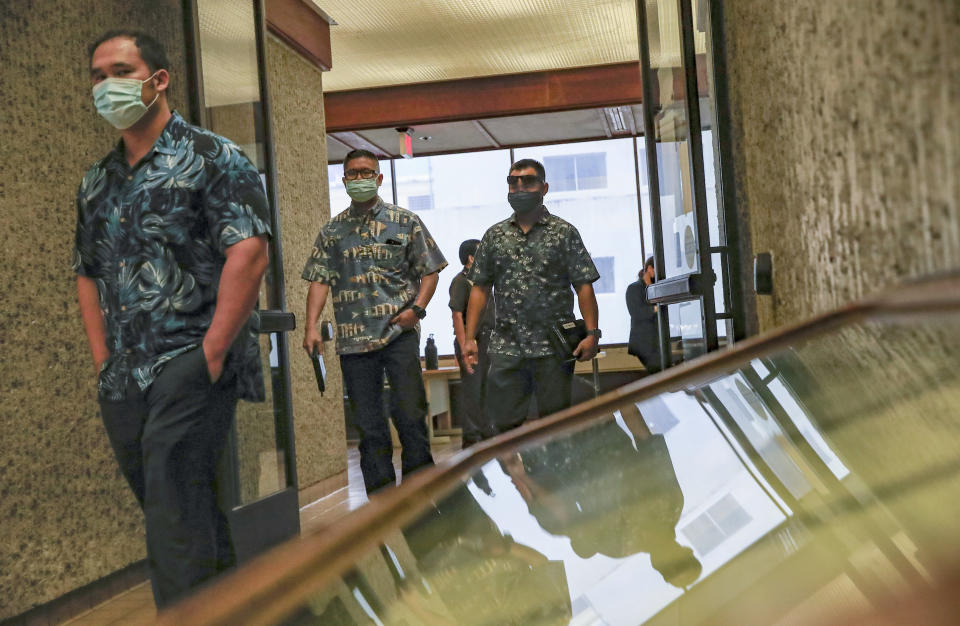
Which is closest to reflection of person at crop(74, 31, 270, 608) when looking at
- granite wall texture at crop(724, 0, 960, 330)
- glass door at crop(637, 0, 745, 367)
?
granite wall texture at crop(724, 0, 960, 330)

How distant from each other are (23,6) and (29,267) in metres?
0.80

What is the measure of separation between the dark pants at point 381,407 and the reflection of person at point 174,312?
1.38 m

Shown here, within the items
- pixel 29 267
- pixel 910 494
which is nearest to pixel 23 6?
pixel 29 267

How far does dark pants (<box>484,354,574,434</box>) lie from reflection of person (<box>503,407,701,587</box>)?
292 centimetres

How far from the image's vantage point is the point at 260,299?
324cm

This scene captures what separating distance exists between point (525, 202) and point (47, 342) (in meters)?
1.76

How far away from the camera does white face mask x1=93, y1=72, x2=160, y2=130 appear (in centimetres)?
203

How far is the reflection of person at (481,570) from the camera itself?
0.32 m

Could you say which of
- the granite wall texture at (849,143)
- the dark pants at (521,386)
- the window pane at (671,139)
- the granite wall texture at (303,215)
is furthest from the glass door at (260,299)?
the granite wall texture at (849,143)

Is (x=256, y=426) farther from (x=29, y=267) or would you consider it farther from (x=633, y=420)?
(x=633, y=420)

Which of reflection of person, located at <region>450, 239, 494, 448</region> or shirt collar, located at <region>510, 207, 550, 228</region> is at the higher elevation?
shirt collar, located at <region>510, 207, 550, 228</region>

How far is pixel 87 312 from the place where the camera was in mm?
2033

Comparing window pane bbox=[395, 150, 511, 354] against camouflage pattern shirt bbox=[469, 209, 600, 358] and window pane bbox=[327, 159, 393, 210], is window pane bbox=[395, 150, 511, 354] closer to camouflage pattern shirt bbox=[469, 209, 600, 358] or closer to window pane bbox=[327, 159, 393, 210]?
window pane bbox=[327, 159, 393, 210]

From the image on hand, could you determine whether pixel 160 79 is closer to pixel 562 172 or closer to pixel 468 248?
pixel 468 248
